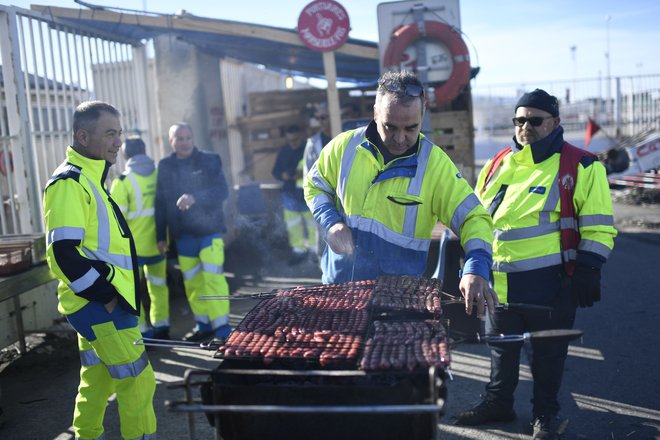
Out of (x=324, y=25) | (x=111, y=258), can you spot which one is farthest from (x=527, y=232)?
(x=324, y=25)

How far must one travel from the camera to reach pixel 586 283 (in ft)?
11.8

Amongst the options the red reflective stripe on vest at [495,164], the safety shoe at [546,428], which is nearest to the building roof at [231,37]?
the red reflective stripe on vest at [495,164]

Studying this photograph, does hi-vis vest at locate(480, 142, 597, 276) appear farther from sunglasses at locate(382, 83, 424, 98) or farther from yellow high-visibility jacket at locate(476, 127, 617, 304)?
sunglasses at locate(382, 83, 424, 98)

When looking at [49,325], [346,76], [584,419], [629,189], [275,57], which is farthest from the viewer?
[629,189]

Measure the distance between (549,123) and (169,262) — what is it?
18.9 ft

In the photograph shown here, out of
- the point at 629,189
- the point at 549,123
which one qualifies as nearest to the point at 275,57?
the point at 549,123

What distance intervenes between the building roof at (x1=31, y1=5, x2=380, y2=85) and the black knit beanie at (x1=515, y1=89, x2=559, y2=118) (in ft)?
16.3

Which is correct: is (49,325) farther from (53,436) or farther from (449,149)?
(449,149)

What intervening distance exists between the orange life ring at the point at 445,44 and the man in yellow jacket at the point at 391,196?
16.1 ft

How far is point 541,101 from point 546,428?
2132mm

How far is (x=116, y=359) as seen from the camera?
3.29 metres

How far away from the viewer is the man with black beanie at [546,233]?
3.62 meters

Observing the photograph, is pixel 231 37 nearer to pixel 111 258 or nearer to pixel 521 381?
pixel 111 258

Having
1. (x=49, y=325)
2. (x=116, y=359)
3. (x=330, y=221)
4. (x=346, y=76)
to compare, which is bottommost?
(x=49, y=325)
